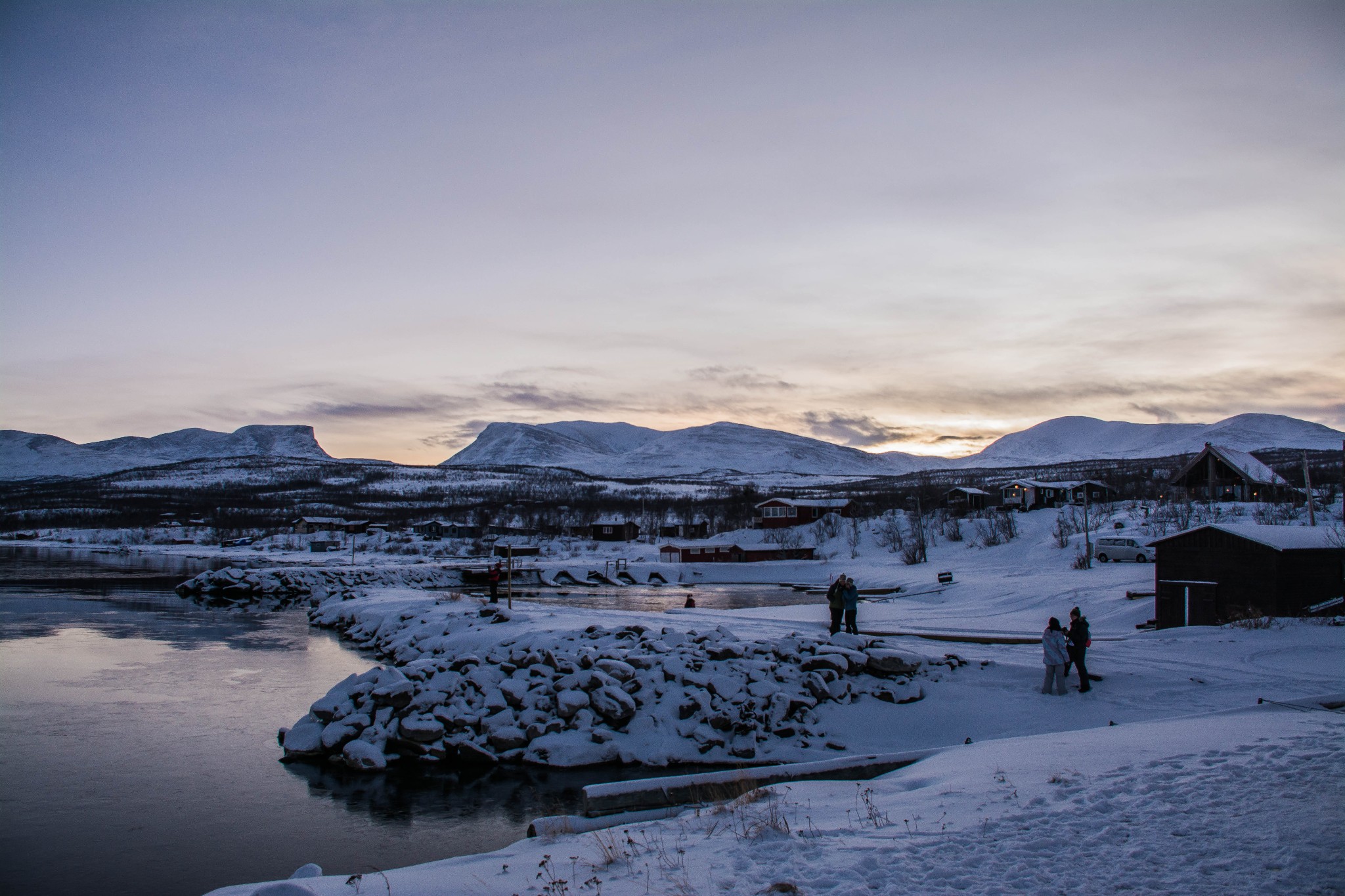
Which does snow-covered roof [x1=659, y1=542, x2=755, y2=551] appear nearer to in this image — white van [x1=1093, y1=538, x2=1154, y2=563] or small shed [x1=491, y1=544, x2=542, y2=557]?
small shed [x1=491, y1=544, x2=542, y2=557]

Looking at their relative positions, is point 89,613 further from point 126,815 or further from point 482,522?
point 482,522

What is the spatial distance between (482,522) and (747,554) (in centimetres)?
6155

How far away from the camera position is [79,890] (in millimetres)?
9531

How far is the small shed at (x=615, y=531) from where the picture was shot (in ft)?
309

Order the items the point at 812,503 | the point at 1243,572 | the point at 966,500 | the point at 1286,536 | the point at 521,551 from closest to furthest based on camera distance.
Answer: the point at 1286,536 → the point at 1243,572 → the point at 521,551 → the point at 966,500 → the point at 812,503

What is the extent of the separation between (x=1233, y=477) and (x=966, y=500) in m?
28.4

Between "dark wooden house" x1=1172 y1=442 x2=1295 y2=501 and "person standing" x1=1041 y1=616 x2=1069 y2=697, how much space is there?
53484mm

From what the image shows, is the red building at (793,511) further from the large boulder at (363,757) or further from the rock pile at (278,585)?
the large boulder at (363,757)

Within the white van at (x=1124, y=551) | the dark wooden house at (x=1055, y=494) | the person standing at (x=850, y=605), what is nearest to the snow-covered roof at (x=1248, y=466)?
the dark wooden house at (x=1055, y=494)

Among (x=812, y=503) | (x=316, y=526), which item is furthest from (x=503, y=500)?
(x=812, y=503)

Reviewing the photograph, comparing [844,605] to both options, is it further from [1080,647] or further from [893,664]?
[1080,647]

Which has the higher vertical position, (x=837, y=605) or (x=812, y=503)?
(x=812, y=503)

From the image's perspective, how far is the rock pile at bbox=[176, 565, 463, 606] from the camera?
4456 centimetres

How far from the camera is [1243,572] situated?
2117cm
